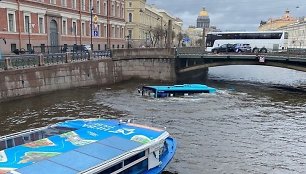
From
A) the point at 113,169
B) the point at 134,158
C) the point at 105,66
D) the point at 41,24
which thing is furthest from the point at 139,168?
the point at 41,24

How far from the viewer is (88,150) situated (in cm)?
900

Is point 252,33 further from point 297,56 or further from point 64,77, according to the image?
point 64,77

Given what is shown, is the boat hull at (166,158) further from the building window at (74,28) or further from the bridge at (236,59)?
the building window at (74,28)

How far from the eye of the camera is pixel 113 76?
37.9 metres

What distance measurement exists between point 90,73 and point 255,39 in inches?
1226

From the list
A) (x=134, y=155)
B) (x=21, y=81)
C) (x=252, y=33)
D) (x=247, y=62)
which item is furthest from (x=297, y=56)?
(x=134, y=155)

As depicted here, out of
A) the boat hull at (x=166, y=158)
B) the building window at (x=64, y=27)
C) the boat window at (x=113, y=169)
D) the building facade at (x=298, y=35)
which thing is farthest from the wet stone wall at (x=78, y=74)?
the building facade at (x=298, y=35)

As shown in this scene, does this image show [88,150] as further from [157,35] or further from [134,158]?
[157,35]

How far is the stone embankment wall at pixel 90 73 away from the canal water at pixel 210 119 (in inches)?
36.8

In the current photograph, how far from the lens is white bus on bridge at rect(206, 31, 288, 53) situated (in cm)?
5138

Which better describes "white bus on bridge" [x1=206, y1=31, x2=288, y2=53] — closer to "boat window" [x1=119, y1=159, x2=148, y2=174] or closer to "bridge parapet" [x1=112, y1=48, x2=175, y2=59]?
"bridge parapet" [x1=112, y1=48, x2=175, y2=59]

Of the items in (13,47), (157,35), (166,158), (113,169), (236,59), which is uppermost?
(157,35)

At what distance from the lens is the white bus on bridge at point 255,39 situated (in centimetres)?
5138

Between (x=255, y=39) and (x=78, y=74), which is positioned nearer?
(x=78, y=74)
